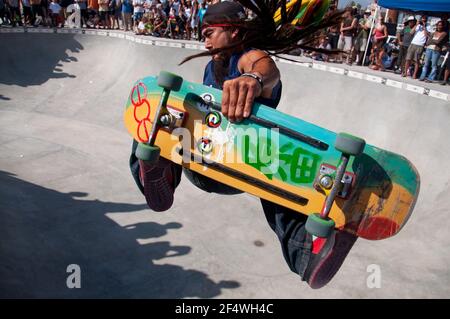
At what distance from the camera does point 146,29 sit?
13906 mm

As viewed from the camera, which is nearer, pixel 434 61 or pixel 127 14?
pixel 434 61

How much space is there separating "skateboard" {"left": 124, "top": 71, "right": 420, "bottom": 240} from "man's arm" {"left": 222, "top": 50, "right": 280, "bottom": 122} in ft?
0.50

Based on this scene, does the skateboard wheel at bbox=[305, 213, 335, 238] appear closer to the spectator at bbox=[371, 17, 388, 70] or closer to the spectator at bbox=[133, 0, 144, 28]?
the spectator at bbox=[371, 17, 388, 70]

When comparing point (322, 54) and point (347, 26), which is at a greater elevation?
point (347, 26)

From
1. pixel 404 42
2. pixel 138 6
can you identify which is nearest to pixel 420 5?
pixel 404 42

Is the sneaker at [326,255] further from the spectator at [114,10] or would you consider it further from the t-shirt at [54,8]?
the spectator at [114,10]

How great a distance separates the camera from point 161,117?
9.00ft

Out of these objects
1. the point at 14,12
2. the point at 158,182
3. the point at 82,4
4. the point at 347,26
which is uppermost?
the point at 82,4

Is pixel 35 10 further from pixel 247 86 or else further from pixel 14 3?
pixel 247 86

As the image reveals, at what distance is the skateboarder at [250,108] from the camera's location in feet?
8.15

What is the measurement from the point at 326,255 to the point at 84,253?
4.25 metres

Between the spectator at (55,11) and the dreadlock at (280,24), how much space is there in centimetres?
1399

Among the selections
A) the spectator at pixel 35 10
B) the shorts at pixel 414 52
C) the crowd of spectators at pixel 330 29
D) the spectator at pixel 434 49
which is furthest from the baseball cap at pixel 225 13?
the spectator at pixel 35 10
